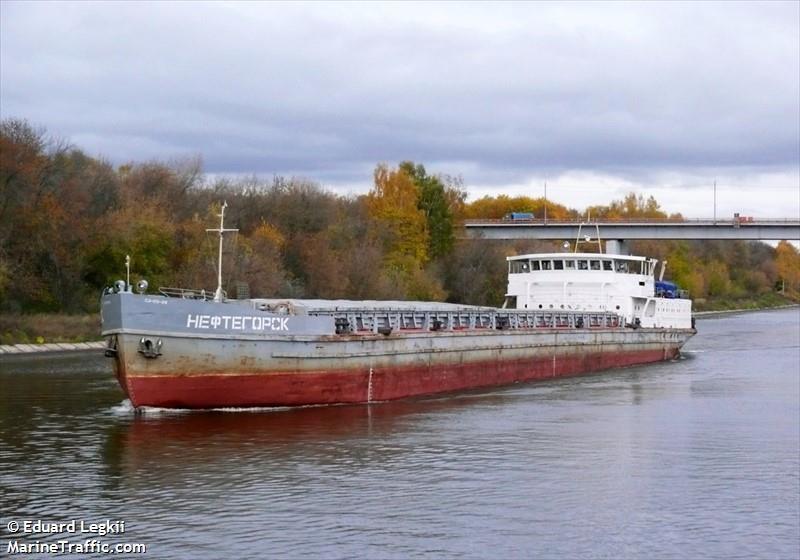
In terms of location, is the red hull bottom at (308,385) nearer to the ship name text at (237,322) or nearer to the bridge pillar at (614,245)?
the ship name text at (237,322)

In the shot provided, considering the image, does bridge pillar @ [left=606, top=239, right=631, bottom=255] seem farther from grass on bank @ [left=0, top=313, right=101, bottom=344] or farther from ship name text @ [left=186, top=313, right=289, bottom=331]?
ship name text @ [left=186, top=313, right=289, bottom=331]

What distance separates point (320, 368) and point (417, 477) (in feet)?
30.1

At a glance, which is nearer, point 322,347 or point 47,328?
point 322,347

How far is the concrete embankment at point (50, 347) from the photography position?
54781 millimetres

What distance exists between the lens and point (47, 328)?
60094 mm

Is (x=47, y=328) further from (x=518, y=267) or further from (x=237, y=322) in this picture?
(x=237, y=322)

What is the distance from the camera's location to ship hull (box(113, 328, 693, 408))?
27.9 m

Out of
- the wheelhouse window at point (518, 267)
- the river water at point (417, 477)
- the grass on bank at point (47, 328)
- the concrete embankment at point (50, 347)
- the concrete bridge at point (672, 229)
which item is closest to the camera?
the river water at point (417, 477)

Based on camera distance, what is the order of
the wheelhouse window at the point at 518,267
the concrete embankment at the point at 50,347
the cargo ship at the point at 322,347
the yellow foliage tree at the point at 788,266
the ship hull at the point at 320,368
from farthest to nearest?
the yellow foliage tree at the point at 788,266 → the concrete embankment at the point at 50,347 → the wheelhouse window at the point at 518,267 → the ship hull at the point at 320,368 → the cargo ship at the point at 322,347

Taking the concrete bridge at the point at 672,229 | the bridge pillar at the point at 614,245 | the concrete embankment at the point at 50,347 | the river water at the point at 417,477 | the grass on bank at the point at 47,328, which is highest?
the concrete bridge at the point at 672,229

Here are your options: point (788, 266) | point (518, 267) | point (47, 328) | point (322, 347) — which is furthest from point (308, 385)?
point (788, 266)

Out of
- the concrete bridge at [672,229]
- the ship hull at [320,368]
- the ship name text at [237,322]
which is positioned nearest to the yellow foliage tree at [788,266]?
the concrete bridge at [672,229]

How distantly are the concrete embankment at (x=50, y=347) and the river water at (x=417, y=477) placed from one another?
71.0 feet

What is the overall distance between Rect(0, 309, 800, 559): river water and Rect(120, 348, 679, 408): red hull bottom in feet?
1.54
